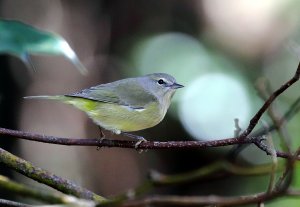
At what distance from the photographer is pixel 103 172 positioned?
4832mm

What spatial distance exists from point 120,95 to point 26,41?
118 cm

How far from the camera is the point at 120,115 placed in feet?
9.48

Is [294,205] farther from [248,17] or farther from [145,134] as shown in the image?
[248,17]

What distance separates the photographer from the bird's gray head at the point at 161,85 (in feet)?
10.9

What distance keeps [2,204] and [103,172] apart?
3484 mm

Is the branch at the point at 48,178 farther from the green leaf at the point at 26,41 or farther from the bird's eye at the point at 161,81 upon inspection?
the bird's eye at the point at 161,81

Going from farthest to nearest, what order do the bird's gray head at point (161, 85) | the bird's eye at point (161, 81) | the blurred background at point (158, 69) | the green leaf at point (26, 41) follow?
the blurred background at point (158, 69), the bird's eye at point (161, 81), the bird's gray head at point (161, 85), the green leaf at point (26, 41)

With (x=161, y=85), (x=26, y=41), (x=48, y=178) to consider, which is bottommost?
(x=48, y=178)

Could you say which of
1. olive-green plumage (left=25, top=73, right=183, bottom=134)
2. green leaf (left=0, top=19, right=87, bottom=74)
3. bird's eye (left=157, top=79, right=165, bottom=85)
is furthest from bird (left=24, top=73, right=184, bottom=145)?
green leaf (left=0, top=19, right=87, bottom=74)

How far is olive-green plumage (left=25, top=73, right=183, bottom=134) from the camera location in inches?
111

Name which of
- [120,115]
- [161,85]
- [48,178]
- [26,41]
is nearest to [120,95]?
[120,115]

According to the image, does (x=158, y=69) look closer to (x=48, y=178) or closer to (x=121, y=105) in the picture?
(x=121, y=105)

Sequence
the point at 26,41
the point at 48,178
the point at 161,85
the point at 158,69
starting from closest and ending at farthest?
the point at 48,178
the point at 26,41
the point at 161,85
the point at 158,69

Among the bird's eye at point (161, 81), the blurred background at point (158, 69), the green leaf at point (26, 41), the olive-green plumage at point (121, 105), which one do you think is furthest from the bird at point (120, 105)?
the blurred background at point (158, 69)
